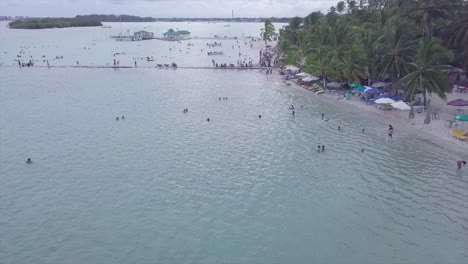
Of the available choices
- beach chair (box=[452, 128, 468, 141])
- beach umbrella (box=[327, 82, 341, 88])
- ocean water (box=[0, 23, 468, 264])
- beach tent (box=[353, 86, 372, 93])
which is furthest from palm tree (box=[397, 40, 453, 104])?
beach umbrella (box=[327, 82, 341, 88])

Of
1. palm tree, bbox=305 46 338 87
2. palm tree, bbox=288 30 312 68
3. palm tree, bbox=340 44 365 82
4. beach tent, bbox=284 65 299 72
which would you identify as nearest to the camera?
palm tree, bbox=340 44 365 82

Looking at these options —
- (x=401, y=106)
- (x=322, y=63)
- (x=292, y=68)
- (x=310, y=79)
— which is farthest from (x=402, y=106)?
(x=292, y=68)

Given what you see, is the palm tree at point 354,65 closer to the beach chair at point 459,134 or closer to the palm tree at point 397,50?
the palm tree at point 397,50

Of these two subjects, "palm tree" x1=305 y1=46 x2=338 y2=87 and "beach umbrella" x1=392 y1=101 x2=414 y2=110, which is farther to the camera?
"palm tree" x1=305 y1=46 x2=338 y2=87

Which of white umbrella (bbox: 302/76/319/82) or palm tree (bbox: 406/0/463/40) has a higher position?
palm tree (bbox: 406/0/463/40)

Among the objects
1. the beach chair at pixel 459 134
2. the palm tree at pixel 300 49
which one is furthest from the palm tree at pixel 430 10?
the palm tree at pixel 300 49

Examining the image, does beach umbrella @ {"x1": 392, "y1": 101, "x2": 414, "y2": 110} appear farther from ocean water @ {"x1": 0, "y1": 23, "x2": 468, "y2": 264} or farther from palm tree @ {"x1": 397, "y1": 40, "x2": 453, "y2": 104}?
ocean water @ {"x1": 0, "y1": 23, "x2": 468, "y2": 264}

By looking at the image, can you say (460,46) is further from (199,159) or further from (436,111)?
(199,159)

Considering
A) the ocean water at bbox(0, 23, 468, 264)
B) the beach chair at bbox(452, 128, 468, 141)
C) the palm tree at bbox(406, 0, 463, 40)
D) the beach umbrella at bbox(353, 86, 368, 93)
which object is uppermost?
the palm tree at bbox(406, 0, 463, 40)
